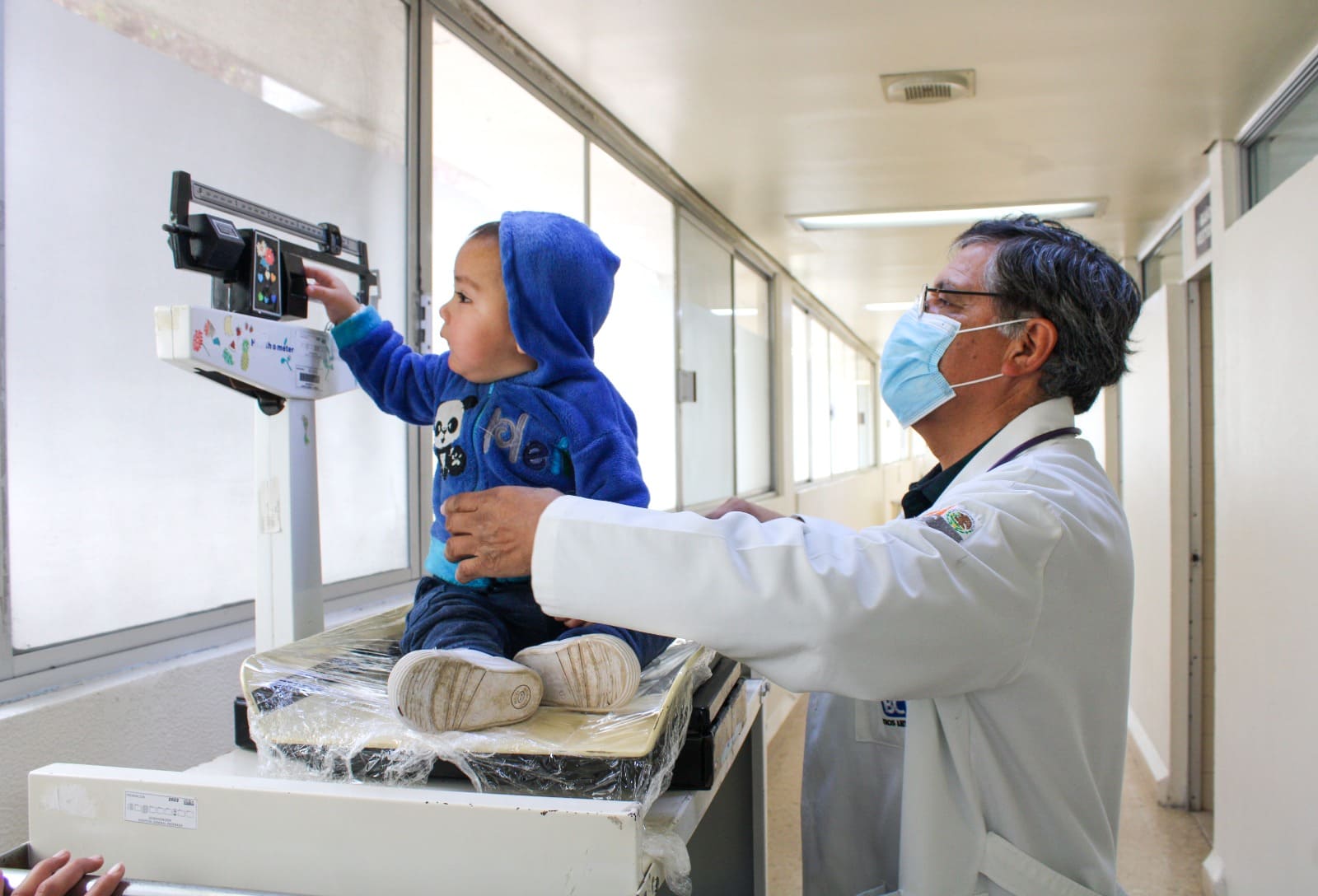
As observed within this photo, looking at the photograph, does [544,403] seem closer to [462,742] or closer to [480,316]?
[480,316]

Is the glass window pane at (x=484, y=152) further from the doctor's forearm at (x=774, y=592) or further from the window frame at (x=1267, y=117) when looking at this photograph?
the window frame at (x=1267, y=117)

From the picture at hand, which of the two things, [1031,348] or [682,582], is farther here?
[1031,348]

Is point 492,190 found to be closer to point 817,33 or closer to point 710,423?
point 817,33

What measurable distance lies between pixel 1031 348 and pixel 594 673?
0.76 meters

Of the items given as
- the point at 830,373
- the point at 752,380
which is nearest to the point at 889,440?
the point at 830,373

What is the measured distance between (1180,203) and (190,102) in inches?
162

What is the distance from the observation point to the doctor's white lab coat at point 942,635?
31.2 inches

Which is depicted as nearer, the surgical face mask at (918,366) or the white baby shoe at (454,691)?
the white baby shoe at (454,691)

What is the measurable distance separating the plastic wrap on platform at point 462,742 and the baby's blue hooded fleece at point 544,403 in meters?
0.27

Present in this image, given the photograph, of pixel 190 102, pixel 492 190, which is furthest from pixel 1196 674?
pixel 190 102

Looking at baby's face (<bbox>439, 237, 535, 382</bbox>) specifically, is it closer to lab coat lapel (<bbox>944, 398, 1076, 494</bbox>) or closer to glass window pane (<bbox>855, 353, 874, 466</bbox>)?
lab coat lapel (<bbox>944, 398, 1076, 494</bbox>)

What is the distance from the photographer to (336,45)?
194 cm

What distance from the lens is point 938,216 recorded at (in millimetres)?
4531

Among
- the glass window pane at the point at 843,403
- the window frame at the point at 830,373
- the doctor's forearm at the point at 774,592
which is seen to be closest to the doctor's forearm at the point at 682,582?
the doctor's forearm at the point at 774,592
